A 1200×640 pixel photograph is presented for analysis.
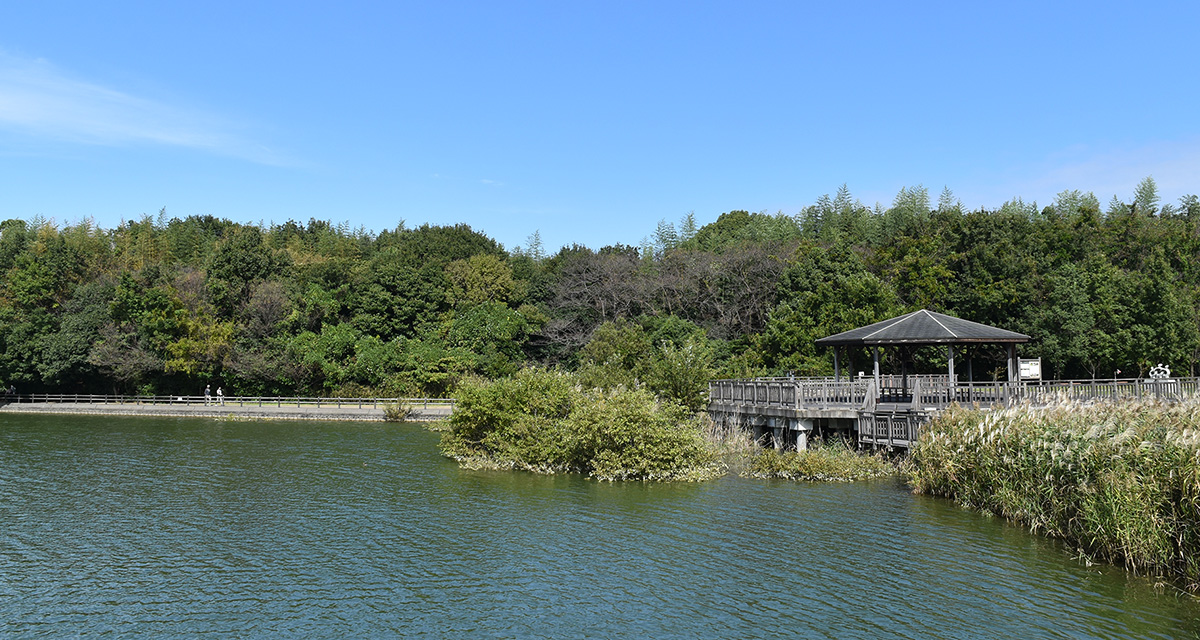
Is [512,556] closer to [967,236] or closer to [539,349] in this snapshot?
[967,236]

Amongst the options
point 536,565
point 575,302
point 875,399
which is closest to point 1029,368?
point 875,399

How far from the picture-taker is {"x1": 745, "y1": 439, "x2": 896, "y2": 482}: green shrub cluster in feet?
67.8

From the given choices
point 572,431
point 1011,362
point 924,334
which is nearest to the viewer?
point 572,431

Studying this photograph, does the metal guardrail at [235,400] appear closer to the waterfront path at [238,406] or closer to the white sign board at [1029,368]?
the waterfront path at [238,406]

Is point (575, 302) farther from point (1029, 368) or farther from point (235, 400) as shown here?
point (1029, 368)

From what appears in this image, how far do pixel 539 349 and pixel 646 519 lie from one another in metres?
39.4

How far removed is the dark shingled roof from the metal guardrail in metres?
26.2

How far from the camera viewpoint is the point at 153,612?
1112cm

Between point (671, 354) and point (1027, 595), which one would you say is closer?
point (1027, 595)

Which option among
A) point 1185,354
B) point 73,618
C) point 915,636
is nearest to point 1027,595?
point 915,636

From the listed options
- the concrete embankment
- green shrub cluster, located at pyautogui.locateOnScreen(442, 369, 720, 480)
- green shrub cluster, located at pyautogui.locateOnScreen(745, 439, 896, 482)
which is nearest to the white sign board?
green shrub cluster, located at pyautogui.locateOnScreen(745, 439, 896, 482)

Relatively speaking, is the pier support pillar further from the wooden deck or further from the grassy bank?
the grassy bank

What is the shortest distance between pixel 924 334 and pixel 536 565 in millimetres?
14627

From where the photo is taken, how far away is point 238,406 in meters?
49.7
